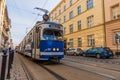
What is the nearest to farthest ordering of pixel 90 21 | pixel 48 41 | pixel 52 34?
pixel 48 41
pixel 52 34
pixel 90 21

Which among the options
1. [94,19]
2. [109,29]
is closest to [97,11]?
[94,19]

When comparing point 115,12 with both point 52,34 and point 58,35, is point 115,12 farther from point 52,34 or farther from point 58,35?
point 52,34

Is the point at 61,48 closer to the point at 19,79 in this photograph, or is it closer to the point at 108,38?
the point at 19,79

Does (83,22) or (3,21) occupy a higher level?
(3,21)

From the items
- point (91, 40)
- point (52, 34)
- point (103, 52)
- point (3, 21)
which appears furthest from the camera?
point (3, 21)

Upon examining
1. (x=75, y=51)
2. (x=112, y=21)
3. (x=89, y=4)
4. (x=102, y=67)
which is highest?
(x=89, y=4)

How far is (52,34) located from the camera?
15258 mm

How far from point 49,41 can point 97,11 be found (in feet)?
70.9

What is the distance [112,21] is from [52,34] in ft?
56.7

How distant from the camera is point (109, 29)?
100 ft

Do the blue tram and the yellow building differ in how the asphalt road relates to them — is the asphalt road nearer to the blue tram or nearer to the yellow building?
the blue tram

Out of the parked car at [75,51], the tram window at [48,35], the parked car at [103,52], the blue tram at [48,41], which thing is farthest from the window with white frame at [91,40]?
the tram window at [48,35]

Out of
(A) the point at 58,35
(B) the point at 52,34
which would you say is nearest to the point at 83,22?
(A) the point at 58,35

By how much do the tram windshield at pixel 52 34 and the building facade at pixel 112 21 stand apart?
598 inches
